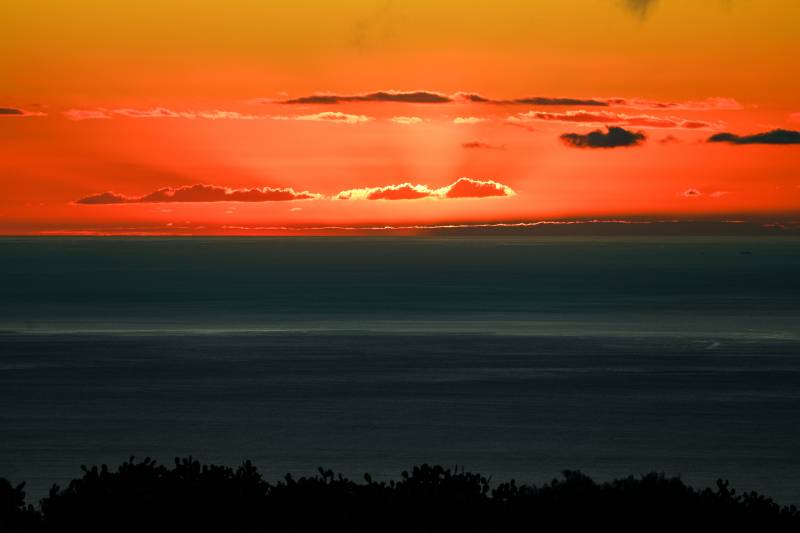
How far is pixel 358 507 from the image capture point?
18.8 metres

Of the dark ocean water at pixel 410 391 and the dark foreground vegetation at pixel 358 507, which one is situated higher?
the dark foreground vegetation at pixel 358 507

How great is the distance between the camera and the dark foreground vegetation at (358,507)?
18422mm

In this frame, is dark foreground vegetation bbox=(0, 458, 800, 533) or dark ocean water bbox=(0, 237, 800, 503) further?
dark ocean water bbox=(0, 237, 800, 503)

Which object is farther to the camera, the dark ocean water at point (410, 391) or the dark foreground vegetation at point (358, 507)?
the dark ocean water at point (410, 391)

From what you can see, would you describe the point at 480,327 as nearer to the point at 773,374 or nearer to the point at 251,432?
the point at 773,374

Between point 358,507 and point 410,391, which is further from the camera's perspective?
point 410,391

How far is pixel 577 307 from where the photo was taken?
427 ft

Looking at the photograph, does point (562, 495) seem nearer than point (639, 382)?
Yes

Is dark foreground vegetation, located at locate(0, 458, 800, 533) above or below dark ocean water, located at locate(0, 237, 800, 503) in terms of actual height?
above

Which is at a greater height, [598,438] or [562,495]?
[562,495]

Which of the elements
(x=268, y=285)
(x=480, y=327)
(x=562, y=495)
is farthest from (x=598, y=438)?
(x=268, y=285)

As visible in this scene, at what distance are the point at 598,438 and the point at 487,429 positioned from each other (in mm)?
4436

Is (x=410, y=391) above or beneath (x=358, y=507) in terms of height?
beneath

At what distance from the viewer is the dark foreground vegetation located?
1842 cm
